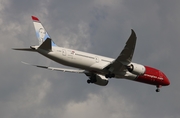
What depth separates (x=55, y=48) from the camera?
145ft

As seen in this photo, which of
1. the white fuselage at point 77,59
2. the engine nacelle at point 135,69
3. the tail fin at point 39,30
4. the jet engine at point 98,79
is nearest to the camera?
the white fuselage at point 77,59

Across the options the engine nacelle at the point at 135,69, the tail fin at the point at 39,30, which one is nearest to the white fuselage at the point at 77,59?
the engine nacelle at the point at 135,69

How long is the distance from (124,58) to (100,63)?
334cm

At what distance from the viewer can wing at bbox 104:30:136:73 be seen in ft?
139

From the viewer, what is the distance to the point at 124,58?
45.0 metres

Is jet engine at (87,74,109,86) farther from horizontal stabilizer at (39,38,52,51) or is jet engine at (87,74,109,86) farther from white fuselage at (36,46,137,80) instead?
horizontal stabilizer at (39,38,52,51)

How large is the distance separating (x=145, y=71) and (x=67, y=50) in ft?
35.6

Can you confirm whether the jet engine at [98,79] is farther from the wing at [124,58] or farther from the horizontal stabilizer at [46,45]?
the horizontal stabilizer at [46,45]

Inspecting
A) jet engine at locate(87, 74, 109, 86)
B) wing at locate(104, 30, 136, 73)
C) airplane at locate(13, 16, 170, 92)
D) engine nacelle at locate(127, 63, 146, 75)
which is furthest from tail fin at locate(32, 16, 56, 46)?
engine nacelle at locate(127, 63, 146, 75)

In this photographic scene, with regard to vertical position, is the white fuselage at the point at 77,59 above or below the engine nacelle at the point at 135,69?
above

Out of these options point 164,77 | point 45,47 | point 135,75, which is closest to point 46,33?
point 45,47

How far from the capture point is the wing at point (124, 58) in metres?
42.3

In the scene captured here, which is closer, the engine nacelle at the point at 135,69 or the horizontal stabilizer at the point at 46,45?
the horizontal stabilizer at the point at 46,45

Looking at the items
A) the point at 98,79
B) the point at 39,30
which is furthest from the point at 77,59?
the point at 98,79
